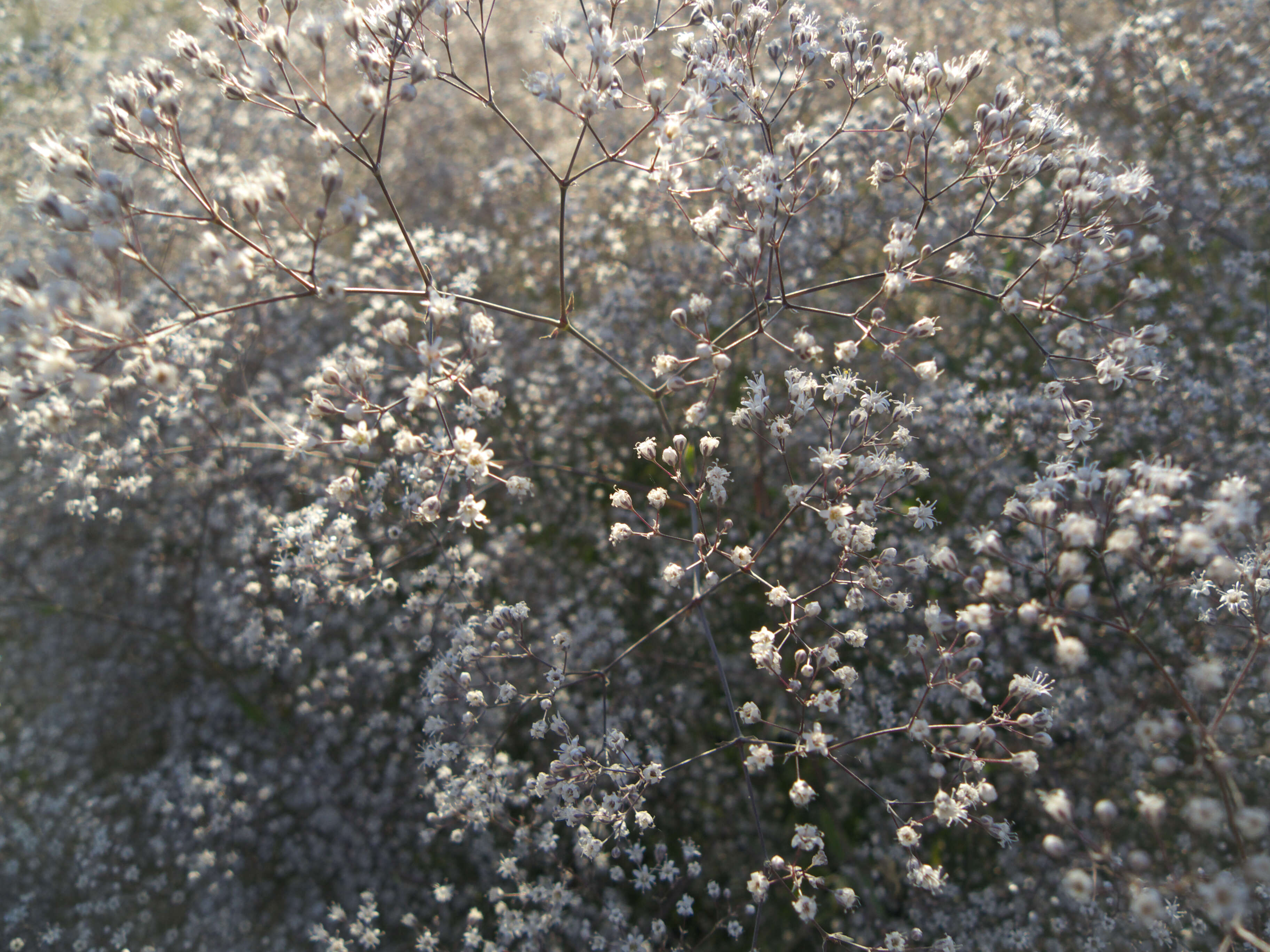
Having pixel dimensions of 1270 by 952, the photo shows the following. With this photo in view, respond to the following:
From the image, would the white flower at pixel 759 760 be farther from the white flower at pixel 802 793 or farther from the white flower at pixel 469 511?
the white flower at pixel 469 511

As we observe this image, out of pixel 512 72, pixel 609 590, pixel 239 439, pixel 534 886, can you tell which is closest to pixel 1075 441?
pixel 609 590

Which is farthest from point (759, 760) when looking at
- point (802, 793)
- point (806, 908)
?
point (806, 908)

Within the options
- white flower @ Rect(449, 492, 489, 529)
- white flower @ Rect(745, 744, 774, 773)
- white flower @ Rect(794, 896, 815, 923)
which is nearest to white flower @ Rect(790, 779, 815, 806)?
white flower @ Rect(745, 744, 774, 773)

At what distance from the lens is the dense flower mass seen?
119 inches

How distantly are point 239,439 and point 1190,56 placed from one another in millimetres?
8552

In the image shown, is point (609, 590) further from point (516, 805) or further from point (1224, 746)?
point (1224, 746)

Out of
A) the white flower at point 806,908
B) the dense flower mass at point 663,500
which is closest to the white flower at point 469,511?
the dense flower mass at point 663,500

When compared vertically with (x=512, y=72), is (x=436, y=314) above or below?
below

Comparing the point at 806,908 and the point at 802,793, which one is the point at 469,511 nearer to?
the point at 802,793

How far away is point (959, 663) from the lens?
4.45m

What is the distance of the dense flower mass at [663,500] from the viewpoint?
3018 mm

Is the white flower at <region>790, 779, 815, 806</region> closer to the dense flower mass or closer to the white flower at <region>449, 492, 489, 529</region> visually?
the dense flower mass

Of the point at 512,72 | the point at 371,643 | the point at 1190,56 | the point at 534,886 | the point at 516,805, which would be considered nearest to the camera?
the point at 534,886

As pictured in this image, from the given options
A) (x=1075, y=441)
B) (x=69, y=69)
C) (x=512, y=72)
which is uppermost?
(x=69, y=69)
